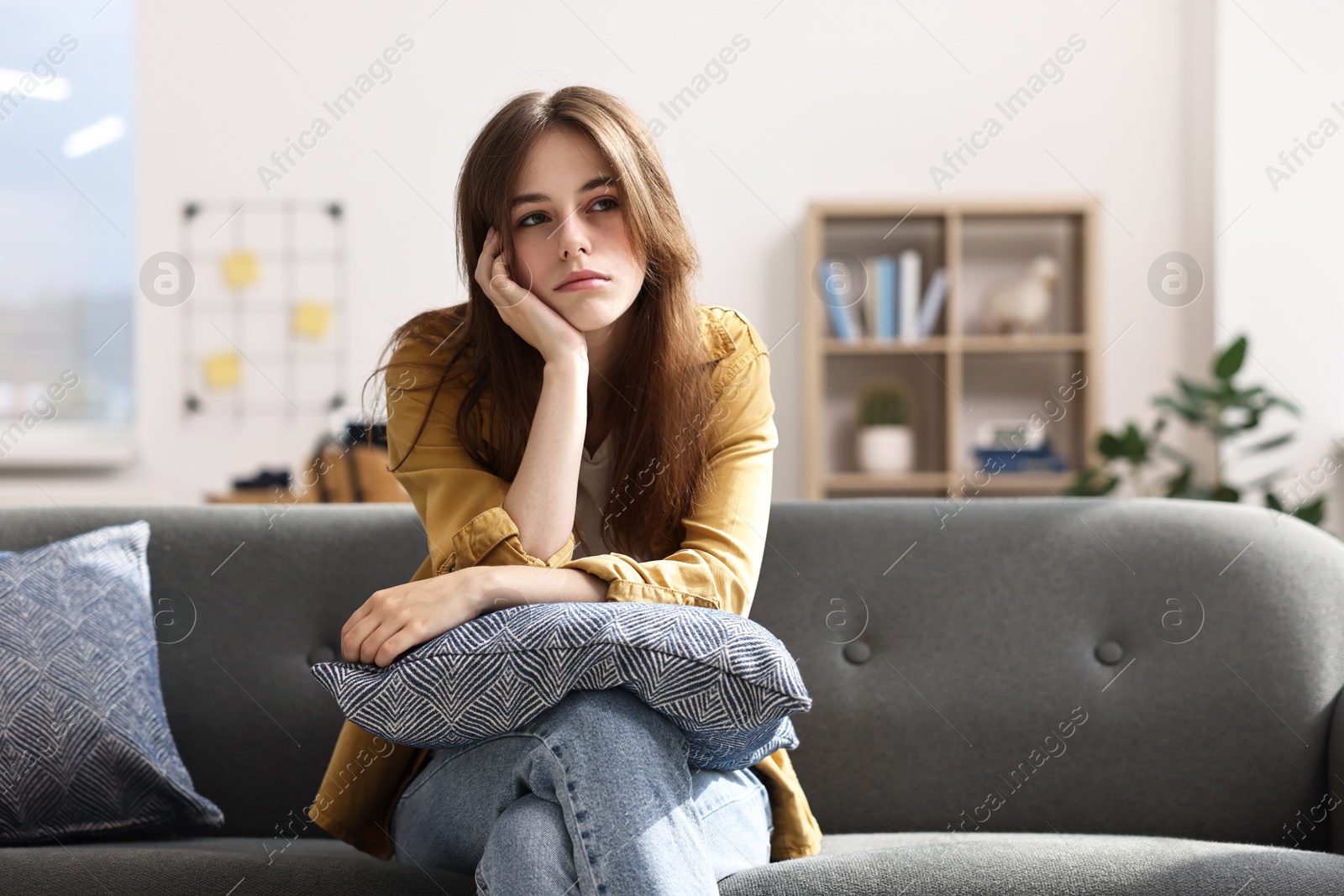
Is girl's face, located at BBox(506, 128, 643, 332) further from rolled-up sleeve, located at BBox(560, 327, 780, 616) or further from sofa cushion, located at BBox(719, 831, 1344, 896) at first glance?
sofa cushion, located at BBox(719, 831, 1344, 896)

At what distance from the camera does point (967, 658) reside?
1.35 meters

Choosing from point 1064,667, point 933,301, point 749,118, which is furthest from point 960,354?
point 1064,667

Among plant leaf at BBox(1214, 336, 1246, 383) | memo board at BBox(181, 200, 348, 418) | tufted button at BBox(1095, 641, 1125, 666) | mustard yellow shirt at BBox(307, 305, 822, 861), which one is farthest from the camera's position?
memo board at BBox(181, 200, 348, 418)

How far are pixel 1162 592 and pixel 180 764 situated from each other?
3.83 ft

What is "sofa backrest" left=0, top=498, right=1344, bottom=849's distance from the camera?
130 cm

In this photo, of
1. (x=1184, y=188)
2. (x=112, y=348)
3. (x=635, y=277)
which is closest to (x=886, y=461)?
(x=1184, y=188)

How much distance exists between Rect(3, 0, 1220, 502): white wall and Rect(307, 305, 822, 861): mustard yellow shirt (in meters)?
2.45

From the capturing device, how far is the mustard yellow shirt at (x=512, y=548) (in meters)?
1.09

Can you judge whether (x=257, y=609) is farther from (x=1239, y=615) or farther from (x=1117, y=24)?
(x=1117, y=24)

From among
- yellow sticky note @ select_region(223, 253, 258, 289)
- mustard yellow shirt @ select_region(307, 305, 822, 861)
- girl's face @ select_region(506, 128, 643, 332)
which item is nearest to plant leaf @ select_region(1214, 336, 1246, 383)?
mustard yellow shirt @ select_region(307, 305, 822, 861)

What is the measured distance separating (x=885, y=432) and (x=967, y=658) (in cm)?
219

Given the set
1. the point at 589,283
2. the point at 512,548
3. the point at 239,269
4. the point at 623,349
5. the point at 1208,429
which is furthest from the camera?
the point at 239,269

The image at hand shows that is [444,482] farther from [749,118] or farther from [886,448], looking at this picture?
[749,118]

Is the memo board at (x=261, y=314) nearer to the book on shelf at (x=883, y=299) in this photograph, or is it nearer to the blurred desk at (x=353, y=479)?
the blurred desk at (x=353, y=479)
